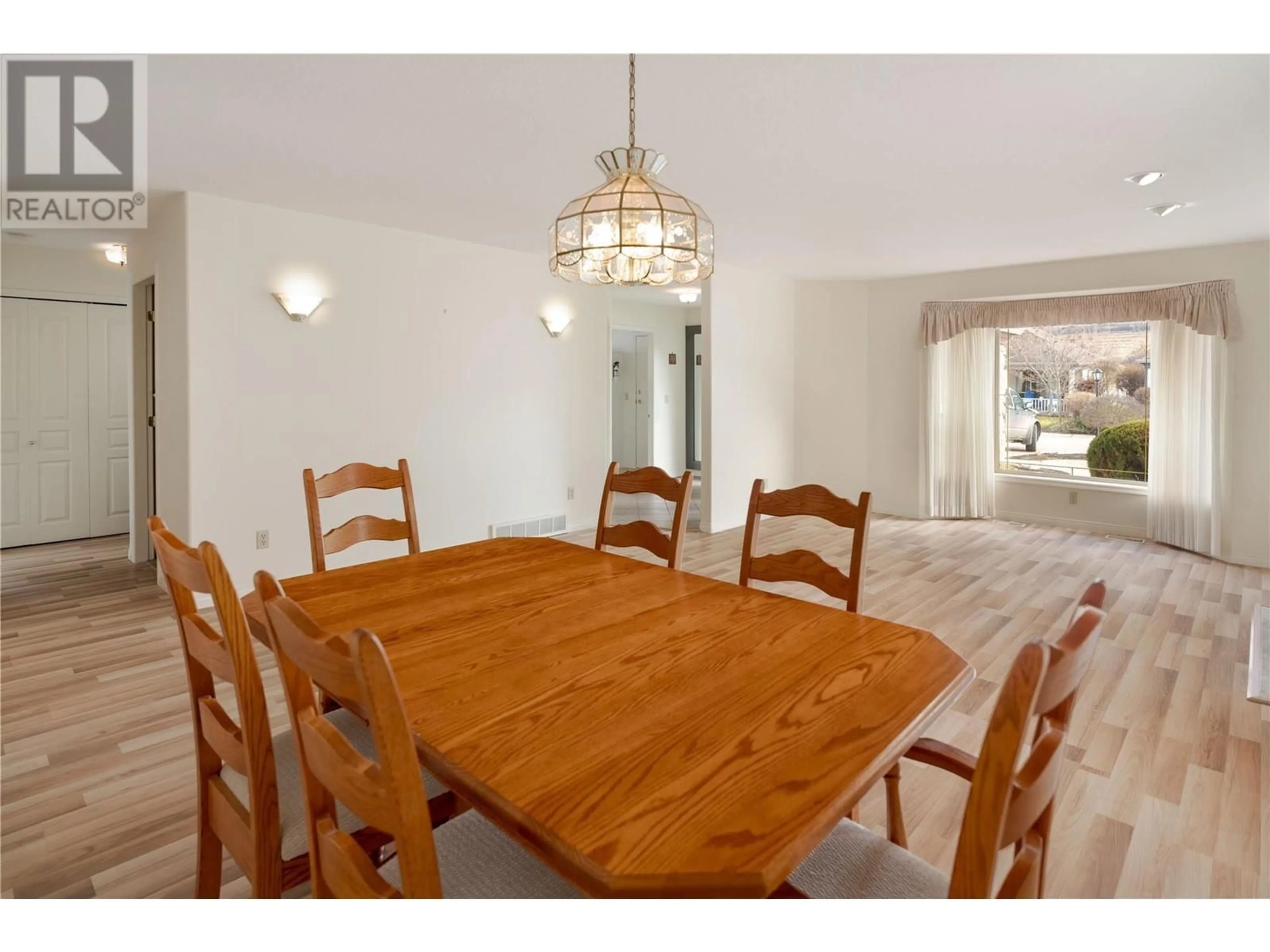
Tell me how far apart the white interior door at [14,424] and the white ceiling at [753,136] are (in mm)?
3001

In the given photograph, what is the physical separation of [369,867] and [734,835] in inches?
20.4

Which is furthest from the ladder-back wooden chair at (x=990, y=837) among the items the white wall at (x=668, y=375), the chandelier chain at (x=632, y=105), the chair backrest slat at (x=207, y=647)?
the white wall at (x=668, y=375)

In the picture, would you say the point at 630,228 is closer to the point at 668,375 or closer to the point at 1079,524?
the point at 1079,524

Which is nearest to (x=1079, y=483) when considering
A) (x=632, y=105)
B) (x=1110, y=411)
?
(x=1110, y=411)

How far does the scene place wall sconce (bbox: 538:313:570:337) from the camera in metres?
5.93

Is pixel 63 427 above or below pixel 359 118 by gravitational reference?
below

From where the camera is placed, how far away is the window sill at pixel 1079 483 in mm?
6301

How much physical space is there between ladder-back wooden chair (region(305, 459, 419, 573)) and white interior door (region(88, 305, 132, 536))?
483 centimetres

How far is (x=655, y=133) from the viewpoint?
3.09m

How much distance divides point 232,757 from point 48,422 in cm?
612

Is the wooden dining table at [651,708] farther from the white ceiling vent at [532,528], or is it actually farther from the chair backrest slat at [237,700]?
the white ceiling vent at [532,528]

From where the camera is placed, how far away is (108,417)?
6.18 m

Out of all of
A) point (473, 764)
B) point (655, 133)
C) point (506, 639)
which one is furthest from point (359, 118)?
point (473, 764)
